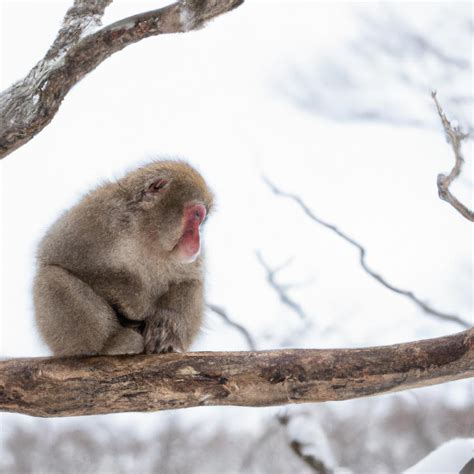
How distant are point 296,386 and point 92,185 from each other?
1.29 m

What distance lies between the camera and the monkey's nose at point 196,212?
2984 millimetres

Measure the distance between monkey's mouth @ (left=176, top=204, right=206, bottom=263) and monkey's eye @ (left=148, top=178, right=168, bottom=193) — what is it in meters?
0.14

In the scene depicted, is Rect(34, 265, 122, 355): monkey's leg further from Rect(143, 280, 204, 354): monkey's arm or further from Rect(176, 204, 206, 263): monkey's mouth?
Rect(176, 204, 206, 263): monkey's mouth

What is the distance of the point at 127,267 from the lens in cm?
299

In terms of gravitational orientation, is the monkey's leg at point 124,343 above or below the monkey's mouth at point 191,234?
below

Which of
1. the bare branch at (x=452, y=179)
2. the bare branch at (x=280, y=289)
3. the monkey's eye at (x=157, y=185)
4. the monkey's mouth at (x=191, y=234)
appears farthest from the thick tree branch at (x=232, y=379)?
the bare branch at (x=280, y=289)

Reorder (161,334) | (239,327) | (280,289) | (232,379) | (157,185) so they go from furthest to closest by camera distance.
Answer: (280,289) < (239,327) < (157,185) < (161,334) < (232,379)

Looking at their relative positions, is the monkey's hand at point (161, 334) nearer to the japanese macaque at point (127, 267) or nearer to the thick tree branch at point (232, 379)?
the japanese macaque at point (127, 267)

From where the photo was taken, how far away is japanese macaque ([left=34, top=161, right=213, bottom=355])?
9.34 feet

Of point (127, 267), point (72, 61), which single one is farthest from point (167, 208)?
point (72, 61)

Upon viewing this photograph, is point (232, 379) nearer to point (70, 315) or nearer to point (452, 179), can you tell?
point (70, 315)

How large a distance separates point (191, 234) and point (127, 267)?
292 mm

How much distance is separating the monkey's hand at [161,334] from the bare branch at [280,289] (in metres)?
1.07

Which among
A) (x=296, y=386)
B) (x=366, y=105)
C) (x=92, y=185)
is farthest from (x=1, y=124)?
(x=366, y=105)
